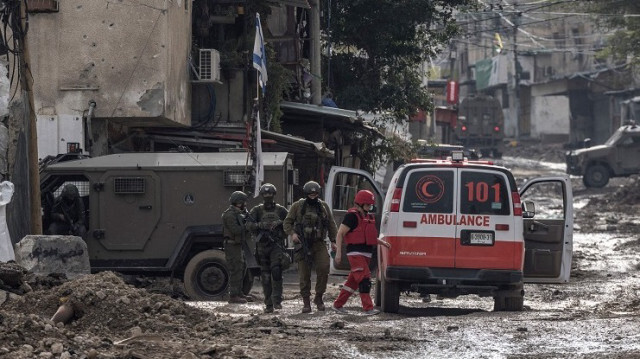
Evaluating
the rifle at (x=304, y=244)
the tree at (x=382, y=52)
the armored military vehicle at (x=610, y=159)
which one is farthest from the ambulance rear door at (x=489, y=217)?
the armored military vehicle at (x=610, y=159)

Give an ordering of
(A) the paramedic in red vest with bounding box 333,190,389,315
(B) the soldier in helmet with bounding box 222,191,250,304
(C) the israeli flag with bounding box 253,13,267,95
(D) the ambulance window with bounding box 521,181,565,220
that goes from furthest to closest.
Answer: (D) the ambulance window with bounding box 521,181,565,220 → (C) the israeli flag with bounding box 253,13,267,95 → (B) the soldier in helmet with bounding box 222,191,250,304 → (A) the paramedic in red vest with bounding box 333,190,389,315

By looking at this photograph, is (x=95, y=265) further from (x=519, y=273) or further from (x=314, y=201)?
(x=519, y=273)

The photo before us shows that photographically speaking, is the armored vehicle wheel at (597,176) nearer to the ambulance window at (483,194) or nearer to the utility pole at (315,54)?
the utility pole at (315,54)

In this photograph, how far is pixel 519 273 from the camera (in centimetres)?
1481

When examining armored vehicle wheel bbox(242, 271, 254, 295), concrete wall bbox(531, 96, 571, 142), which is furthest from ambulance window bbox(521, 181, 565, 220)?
concrete wall bbox(531, 96, 571, 142)

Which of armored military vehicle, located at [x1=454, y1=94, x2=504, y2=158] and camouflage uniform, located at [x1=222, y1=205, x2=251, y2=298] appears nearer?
camouflage uniform, located at [x1=222, y1=205, x2=251, y2=298]

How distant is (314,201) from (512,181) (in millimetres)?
2417

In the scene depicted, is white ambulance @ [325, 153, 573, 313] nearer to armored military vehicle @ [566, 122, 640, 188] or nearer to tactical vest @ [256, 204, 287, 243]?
tactical vest @ [256, 204, 287, 243]

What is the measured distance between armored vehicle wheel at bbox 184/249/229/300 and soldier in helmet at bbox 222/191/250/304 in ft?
3.70

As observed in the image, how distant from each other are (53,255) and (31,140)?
1.92 metres

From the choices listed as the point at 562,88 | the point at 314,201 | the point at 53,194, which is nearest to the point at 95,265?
the point at 53,194

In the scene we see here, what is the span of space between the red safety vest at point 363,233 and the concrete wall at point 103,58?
8113 mm

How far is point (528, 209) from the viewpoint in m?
16.2

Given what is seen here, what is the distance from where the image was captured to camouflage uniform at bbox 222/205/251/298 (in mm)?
16156
